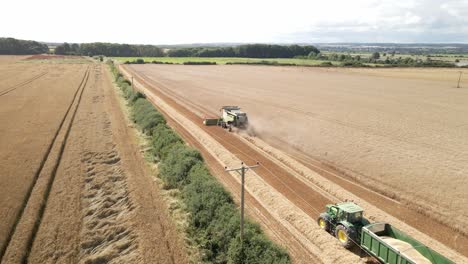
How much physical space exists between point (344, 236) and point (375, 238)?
198cm

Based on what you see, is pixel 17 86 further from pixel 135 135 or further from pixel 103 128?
pixel 135 135

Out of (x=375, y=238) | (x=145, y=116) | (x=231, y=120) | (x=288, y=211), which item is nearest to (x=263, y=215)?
(x=288, y=211)

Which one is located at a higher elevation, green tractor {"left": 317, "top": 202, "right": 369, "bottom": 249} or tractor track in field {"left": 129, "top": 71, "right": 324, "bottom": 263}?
green tractor {"left": 317, "top": 202, "right": 369, "bottom": 249}

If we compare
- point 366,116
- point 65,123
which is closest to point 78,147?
point 65,123

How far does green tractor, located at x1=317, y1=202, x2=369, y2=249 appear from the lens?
16641 mm

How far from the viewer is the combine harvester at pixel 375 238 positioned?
1422 cm

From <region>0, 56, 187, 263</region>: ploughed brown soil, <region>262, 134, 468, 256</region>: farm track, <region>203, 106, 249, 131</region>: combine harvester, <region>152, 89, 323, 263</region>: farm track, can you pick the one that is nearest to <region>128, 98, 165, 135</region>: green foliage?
<region>0, 56, 187, 263</region>: ploughed brown soil

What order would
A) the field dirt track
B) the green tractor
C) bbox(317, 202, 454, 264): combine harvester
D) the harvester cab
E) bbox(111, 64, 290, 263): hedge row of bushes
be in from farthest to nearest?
the harvester cab < the field dirt track < the green tractor < bbox(111, 64, 290, 263): hedge row of bushes < bbox(317, 202, 454, 264): combine harvester

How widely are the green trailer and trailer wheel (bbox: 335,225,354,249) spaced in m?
0.60

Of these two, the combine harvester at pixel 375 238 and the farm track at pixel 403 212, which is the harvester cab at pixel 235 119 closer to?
the farm track at pixel 403 212

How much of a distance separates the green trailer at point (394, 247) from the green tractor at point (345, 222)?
661 millimetres

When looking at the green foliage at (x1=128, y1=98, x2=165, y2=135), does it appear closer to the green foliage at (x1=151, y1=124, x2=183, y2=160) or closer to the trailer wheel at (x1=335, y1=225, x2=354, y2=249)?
the green foliage at (x1=151, y1=124, x2=183, y2=160)

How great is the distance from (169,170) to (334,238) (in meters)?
11.9

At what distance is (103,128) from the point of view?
38.2m
